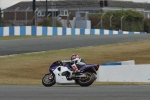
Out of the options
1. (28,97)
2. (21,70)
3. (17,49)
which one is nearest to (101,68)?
(21,70)

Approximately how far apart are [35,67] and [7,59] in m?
2.68

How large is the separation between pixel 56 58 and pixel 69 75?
1298 cm

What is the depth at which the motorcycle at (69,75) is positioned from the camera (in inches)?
681

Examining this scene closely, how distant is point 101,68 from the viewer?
21.3 m

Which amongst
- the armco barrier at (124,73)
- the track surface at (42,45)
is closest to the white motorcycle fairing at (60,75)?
the armco barrier at (124,73)

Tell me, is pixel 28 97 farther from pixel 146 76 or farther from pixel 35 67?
pixel 35 67

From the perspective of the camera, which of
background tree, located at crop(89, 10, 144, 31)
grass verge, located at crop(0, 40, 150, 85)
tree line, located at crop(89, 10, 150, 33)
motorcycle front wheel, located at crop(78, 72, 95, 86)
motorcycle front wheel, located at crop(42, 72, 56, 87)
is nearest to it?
motorcycle front wheel, located at crop(78, 72, 95, 86)

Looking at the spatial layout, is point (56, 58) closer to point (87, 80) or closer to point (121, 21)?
point (87, 80)

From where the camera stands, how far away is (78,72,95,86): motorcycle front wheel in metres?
17.2

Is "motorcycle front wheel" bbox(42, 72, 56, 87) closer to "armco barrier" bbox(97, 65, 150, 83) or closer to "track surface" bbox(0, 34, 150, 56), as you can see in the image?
"armco barrier" bbox(97, 65, 150, 83)

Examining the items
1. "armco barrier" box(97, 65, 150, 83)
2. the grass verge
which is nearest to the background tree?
the grass verge

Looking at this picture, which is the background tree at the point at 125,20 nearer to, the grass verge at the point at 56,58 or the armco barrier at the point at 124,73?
the grass verge at the point at 56,58

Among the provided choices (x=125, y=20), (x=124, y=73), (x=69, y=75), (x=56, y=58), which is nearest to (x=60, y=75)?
(x=69, y=75)

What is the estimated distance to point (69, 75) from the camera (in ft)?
57.9
